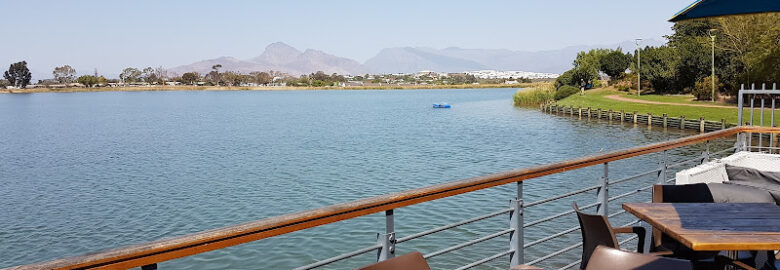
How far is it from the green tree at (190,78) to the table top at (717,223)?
658ft

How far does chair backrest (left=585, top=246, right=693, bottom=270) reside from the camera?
2.87 metres

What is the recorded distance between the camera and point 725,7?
15.5ft

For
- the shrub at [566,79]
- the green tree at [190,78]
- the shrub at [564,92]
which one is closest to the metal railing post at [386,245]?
the shrub at [564,92]

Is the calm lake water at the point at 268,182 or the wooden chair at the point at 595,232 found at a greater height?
the wooden chair at the point at 595,232

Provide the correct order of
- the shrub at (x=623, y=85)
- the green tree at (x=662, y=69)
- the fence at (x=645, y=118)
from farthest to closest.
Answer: the shrub at (x=623, y=85) → the green tree at (x=662, y=69) → the fence at (x=645, y=118)

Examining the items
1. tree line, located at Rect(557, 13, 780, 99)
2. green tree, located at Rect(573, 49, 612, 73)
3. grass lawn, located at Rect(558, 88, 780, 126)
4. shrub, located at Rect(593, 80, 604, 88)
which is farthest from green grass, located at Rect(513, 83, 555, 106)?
shrub, located at Rect(593, 80, 604, 88)

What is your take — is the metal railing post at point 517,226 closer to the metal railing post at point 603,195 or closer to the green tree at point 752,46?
the metal railing post at point 603,195

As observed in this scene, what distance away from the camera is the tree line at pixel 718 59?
3706 cm

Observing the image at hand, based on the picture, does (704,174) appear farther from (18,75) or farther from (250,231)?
(18,75)

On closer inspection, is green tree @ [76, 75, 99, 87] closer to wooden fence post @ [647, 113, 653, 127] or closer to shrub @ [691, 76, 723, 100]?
shrub @ [691, 76, 723, 100]

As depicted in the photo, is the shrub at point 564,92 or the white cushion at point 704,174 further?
the shrub at point 564,92

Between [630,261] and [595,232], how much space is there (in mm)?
691

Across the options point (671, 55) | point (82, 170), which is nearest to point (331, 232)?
point (82, 170)

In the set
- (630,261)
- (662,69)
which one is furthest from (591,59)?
(630,261)
